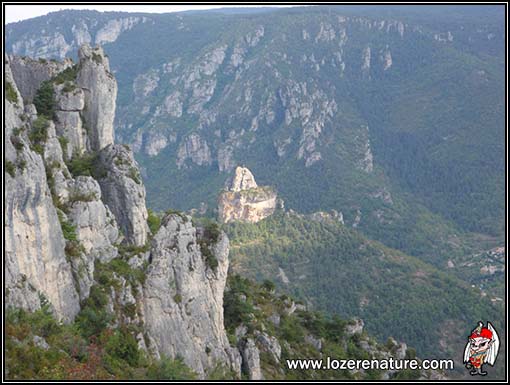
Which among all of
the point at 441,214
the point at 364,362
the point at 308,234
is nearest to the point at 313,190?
the point at 441,214

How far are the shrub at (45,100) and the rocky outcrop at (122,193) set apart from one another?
15.9 ft

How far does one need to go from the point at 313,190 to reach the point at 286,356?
158667mm

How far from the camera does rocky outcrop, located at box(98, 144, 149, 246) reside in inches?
1362

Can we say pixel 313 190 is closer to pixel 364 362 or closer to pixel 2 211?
pixel 364 362

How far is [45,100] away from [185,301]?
1538cm

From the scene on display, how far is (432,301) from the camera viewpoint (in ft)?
305

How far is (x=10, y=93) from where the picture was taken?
28984 millimetres

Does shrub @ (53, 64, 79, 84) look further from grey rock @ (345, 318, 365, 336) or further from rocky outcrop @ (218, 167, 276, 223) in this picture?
rocky outcrop @ (218, 167, 276, 223)

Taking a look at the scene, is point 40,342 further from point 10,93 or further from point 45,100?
point 45,100

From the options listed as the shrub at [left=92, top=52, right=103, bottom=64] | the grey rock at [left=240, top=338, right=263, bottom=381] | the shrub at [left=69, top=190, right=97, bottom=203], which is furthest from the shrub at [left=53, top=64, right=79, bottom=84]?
the grey rock at [left=240, top=338, right=263, bottom=381]

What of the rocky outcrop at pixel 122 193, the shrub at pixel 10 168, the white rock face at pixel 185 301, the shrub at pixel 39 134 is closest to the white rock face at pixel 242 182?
the white rock face at pixel 185 301

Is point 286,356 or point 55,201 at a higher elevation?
point 55,201

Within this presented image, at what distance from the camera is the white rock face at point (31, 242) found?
77.7 ft

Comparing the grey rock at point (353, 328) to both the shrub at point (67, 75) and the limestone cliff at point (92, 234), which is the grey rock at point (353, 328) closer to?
the limestone cliff at point (92, 234)
